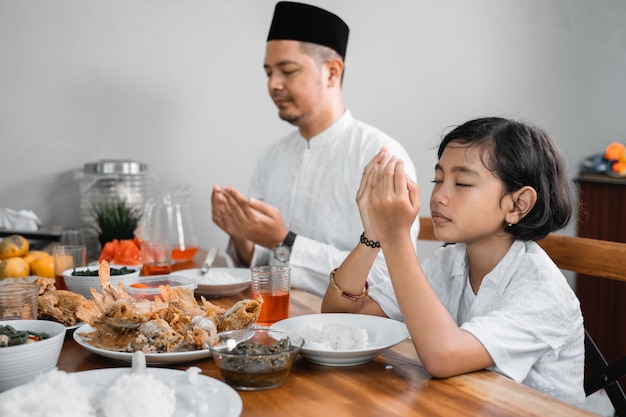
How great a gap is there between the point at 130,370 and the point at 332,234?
4.94 feet

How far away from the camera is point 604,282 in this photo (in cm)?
366

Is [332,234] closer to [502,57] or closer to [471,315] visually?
A: [471,315]

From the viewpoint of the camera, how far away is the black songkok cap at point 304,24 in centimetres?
Result: 237

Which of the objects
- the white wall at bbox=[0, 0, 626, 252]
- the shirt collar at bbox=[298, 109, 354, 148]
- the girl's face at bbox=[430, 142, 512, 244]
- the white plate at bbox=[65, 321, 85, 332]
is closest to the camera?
the white plate at bbox=[65, 321, 85, 332]

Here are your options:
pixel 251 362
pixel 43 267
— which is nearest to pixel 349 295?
pixel 251 362

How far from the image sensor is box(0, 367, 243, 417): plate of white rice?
0.74 m

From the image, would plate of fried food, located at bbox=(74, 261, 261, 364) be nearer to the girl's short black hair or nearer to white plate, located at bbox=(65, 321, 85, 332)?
white plate, located at bbox=(65, 321, 85, 332)

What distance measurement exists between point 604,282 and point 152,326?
3268 millimetres

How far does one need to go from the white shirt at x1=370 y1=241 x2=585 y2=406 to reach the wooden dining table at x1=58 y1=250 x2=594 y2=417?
8 centimetres

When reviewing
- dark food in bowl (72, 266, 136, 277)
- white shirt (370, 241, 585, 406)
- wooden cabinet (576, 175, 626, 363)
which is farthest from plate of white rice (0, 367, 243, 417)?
wooden cabinet (576, 175, 626, 363)

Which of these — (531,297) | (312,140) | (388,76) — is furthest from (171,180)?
(531,297)

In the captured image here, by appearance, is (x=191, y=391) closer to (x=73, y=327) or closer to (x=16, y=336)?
(x=16, y=336)

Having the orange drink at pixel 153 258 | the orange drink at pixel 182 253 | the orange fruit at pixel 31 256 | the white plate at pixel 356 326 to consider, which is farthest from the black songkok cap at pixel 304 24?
the white plate at pixel 356 326

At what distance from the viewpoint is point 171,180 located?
120 inches
